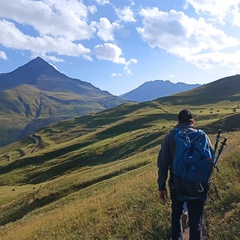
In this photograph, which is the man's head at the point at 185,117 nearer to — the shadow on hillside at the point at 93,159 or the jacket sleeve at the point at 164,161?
the jacket sleeve at the point at 164,161

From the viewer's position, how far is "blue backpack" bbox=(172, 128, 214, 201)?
825 cm

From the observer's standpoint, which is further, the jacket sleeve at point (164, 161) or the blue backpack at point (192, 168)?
the jacket sleeve at point (164, 161)

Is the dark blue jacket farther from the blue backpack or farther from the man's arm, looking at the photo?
the blue backpack

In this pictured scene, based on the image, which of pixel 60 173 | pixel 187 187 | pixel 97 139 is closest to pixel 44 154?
pixel 97 139

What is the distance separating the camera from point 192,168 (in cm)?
824

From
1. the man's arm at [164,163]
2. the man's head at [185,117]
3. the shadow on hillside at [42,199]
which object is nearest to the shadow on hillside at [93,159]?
the shadow on hillside at [42,199]

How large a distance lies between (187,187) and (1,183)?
300ft

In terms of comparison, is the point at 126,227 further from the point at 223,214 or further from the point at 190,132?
the point at 190,132

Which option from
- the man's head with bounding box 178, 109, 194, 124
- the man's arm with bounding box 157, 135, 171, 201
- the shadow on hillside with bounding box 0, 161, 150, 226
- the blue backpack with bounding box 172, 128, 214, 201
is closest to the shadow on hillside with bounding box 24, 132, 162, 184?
the shadow on hillside with bounding box 0, 161, 150, 226

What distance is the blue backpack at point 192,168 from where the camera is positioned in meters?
8.25

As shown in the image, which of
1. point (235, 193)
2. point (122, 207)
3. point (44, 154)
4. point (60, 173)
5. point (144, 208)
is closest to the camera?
point (235, 193)

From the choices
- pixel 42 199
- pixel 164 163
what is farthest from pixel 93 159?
pixel 164 163

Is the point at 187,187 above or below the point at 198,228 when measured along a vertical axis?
above

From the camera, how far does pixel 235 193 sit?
12.3m
